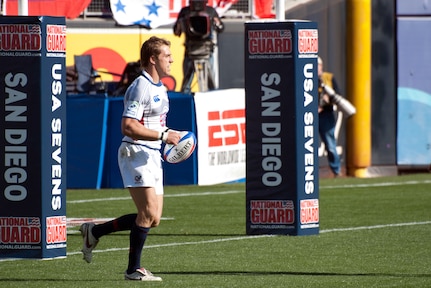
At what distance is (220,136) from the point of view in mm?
20422

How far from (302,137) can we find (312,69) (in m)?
0.71

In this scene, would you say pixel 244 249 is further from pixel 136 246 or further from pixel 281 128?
pixel 136 246

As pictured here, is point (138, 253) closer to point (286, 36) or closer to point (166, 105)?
point (166, 105)

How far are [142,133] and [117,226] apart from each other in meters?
0.90

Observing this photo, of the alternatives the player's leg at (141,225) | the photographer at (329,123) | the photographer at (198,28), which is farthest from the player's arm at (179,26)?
the player's leg at (141,225)

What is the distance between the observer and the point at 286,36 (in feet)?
44.7

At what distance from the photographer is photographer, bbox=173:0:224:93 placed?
21219 millimetres

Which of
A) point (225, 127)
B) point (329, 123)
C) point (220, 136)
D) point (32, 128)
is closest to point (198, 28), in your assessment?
point (225, 127)

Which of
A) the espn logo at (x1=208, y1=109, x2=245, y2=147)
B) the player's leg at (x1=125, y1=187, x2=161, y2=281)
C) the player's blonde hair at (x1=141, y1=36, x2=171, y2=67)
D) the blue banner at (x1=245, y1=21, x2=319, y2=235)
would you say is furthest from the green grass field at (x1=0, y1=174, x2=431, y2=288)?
the player's blonde hair at (x1=141, y1=36, x2=171, y2=67)

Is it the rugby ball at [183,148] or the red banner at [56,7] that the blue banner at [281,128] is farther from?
the red banner at [56,7]

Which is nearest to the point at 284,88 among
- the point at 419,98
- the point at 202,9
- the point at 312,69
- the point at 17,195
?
the point at 312,69

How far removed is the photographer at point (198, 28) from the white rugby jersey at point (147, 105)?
10681 millimetres

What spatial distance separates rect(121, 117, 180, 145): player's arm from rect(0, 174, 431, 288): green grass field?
43.5 inches

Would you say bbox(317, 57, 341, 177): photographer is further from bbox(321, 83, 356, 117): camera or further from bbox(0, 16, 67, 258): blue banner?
bbox(0, 16, 67, 258): blue banner
